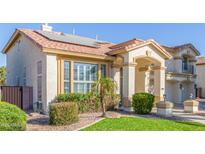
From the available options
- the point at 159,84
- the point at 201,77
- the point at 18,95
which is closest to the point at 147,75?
the point at 159,84

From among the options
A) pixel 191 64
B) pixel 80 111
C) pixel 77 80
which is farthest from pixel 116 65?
pixel 191 64

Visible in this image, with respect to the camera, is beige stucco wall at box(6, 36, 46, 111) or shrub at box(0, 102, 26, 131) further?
beige stucco wall at box(6, 36, 46, 111)

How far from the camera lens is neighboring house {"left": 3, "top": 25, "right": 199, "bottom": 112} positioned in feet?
41.6

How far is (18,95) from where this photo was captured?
1385 cm

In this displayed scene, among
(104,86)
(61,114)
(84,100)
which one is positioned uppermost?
(104,86)

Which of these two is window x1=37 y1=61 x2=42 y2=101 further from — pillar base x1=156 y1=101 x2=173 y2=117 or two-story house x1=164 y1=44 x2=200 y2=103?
two-story house x1=164 y1=44 x2=200 y2=103

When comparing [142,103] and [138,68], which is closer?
[142,103]

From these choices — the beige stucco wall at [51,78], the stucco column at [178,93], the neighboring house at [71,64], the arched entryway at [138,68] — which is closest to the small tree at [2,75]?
the neighboring house at [71,64]

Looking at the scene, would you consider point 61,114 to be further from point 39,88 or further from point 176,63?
point 176,63

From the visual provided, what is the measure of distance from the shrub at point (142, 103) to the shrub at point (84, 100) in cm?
251

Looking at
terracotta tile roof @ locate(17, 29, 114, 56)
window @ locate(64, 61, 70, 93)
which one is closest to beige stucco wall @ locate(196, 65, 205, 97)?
terracotta tile roof @ locate(17, 29, 114, 56)

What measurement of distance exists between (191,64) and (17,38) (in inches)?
754

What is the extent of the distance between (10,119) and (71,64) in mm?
6762

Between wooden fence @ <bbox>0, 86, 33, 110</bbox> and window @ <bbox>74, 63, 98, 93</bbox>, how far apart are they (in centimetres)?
331
